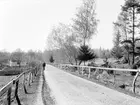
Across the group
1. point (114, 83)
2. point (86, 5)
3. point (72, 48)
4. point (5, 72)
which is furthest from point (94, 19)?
point (5, 72)

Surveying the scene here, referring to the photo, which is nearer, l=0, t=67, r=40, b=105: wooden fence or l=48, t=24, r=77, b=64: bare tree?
l=0, t=67, r=40, b=105: wooden fence

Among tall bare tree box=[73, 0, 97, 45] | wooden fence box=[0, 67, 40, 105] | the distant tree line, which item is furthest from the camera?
the distant tree line

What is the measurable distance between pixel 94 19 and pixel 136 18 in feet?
33.0

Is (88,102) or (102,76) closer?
(88,102)

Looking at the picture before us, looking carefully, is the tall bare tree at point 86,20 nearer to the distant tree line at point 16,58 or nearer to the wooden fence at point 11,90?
the wooden fence at point 11,90

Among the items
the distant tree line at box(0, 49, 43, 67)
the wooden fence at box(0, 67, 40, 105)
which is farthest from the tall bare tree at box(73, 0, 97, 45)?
the distant tree line at box(0, 49, 43, 67)

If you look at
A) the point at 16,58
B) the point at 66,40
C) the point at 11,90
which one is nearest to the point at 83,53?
the point at 66,40

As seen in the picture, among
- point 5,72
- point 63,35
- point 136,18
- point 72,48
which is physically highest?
point 136,18

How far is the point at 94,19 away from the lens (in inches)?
1195

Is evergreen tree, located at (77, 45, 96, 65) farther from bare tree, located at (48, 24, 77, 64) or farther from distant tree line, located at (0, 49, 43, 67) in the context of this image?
distant tree line, located at (0, 49, 43, 67)

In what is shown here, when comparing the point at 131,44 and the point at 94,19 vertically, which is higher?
the point at 94,19

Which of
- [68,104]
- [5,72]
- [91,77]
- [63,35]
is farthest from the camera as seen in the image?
[5,72]

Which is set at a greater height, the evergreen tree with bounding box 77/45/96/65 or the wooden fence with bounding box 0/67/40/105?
the evergreen tree with bounding box 77/45/96/65

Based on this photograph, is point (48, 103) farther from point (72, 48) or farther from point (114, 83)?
point (72, 48)
